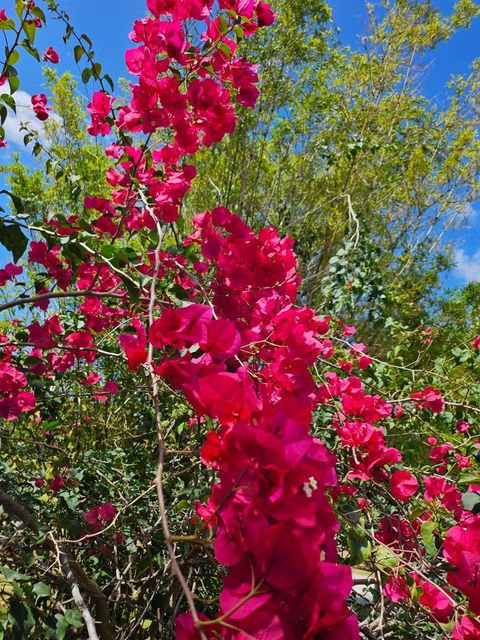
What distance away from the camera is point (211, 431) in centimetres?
42

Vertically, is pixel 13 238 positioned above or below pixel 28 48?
below

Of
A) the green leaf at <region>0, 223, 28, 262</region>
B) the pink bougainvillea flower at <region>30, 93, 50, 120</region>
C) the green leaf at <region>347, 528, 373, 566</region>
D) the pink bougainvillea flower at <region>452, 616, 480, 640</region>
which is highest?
the pink bougainvillea flower at <region>30, 93, 50, 120</region>

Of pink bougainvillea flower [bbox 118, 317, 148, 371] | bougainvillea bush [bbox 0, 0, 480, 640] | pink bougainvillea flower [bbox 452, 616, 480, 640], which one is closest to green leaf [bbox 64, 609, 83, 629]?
bougainvillea bush [bbox 0, 0, 480, 640]

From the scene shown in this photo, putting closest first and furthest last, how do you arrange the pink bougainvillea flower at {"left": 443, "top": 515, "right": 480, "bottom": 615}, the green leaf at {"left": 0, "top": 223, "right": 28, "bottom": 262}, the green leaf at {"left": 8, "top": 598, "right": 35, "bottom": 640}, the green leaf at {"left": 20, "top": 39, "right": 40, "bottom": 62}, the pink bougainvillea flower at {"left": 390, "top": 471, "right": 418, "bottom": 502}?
the pink bougainvillea flower at {"left": 443, "top": 515, "right": 480, "bottom": 615}, the green leaf at {"left": 8, "top": 598, "right": 35, "bottom": 640}, the green leaf at {"left": 0, "top": 223, "right": 28, "bottom": 262}, the pink bougainvillea flower at {"left": 390, "top": 471, "right": 418, "bottom": 502}, the green leaf at {"left": 20, "top": 39, "right": 40, "bottom": 62}

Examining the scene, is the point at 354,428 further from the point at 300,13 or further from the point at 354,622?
the point at 300,13

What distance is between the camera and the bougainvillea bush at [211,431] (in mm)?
335

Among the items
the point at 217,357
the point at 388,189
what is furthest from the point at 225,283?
the point at 388,189

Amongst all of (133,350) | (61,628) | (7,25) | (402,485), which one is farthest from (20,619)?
(7,25)

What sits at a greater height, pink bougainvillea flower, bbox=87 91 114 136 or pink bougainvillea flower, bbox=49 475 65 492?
pink bougainvillea flower, bbox=87 91 114 136

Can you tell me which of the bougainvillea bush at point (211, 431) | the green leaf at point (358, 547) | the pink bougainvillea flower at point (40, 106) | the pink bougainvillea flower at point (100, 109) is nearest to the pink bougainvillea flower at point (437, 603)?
the bougainvillea bush at point (211, 431)

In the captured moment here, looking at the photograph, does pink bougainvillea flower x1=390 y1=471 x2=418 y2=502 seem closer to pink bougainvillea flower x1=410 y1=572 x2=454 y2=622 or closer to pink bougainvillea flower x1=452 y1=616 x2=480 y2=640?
pink bougainvillea flower x1=410 y1=572 x2=454 y2=622

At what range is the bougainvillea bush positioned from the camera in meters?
0.33

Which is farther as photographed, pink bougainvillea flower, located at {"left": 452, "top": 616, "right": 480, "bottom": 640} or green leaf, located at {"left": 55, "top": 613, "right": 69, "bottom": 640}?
green leaf, located at {"left": 55, "top": 613, "right": 69, "bottom": 640}

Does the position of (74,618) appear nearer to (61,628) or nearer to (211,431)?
(61,628)
